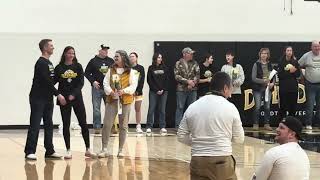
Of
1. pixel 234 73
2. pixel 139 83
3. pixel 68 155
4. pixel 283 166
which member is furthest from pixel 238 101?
pixel 283 166

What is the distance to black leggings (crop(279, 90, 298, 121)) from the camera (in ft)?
52.7

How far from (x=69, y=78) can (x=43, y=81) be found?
0.43 meters

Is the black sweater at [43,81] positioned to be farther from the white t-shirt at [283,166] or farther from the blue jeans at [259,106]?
the blue jeans at [259,106]

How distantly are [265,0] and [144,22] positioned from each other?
348 cm

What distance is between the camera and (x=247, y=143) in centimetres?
1256

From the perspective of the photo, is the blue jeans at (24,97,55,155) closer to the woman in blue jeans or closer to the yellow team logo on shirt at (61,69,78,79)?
the yellow team logo on shirt at (61,69,78,79)

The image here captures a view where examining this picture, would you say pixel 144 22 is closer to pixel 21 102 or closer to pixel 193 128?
pixel 21 102

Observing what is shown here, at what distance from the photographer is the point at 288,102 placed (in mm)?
16234


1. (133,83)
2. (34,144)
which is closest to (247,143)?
(133,83)

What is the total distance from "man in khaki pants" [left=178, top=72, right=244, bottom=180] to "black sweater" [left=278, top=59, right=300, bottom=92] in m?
10.5

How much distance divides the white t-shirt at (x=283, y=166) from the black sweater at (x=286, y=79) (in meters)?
10.8

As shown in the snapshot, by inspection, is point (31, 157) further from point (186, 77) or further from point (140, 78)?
point (186, 77)

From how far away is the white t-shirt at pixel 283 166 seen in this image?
489 centimetres

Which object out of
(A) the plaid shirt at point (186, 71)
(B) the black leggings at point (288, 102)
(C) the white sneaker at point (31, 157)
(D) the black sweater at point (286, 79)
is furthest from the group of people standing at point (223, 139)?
(B) the black leggings at point (288, 102)
